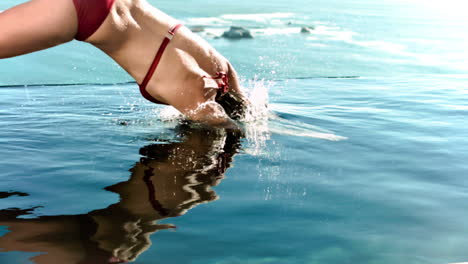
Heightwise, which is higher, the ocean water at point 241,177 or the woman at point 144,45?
the woman at point 144,45

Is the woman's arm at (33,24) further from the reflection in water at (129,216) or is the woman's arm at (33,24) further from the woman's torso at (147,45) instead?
the reflection in water at (129,216)

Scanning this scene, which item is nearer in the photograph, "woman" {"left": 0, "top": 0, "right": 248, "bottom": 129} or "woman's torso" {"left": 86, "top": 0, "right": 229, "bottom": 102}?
"woman" {"left": 0, "top": 0, "right": 248, "bottom": 129}

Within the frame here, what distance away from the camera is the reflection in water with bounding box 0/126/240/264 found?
1.95 m

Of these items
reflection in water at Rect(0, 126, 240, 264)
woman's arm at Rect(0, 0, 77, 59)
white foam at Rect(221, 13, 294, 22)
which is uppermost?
white foam at Rect(221, 13, 294, 22)

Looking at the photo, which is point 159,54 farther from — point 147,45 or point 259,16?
point 259,16

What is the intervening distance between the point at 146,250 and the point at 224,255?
0.26m

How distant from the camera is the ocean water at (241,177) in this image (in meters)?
2.04

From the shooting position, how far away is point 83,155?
126 inches

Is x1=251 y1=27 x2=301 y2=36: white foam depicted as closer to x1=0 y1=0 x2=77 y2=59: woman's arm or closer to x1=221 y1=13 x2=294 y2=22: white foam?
x1=221 y1=13 x2=294 y2=22: white foam

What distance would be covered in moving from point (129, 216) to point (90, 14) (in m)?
1.16

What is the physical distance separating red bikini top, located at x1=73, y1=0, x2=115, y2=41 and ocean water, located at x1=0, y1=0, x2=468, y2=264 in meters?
0.68

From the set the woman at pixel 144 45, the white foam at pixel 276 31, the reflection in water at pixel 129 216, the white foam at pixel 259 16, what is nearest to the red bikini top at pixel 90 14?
the woman at pixel 144 45

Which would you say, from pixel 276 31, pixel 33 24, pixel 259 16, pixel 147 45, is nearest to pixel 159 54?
pixel 147 45

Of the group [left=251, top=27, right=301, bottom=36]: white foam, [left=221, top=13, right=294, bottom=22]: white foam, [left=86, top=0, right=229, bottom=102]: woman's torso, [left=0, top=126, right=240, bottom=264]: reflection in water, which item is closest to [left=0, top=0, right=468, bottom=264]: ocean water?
[left=0, top=126, right=240, bottom=264]: reflection in water
